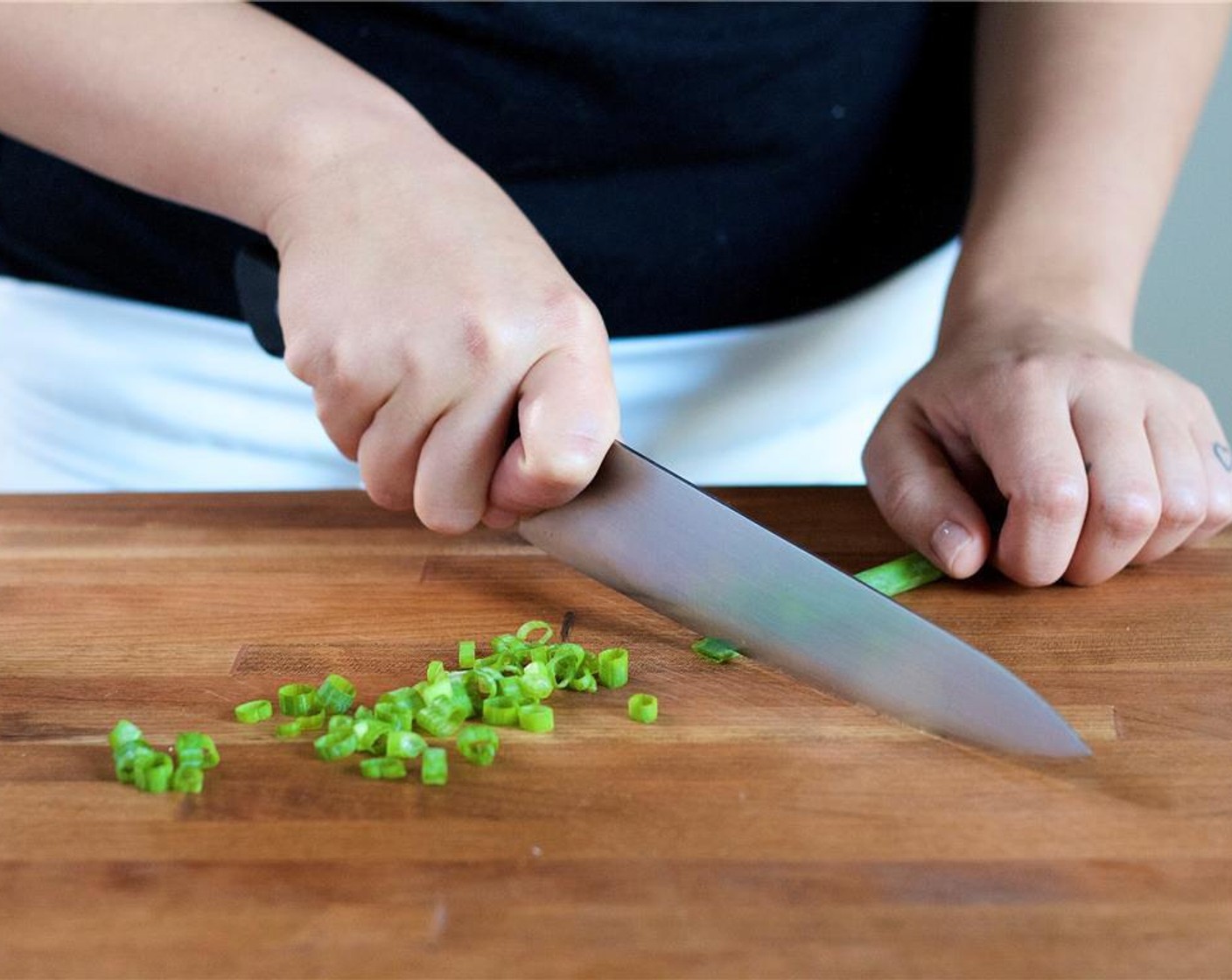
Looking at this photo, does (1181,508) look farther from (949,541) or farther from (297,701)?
(297,701)

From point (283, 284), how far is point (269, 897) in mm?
442

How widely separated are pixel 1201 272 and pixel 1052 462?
1794mm

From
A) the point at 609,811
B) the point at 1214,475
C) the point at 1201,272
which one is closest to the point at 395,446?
the point at 609,811

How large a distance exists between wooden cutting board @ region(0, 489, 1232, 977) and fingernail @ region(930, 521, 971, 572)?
0.03 metres

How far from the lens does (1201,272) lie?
248cm

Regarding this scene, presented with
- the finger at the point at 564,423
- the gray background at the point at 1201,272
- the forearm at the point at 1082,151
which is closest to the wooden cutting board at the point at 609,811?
the finger at the point at 564,423

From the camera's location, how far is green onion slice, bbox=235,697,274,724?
78 centimetres

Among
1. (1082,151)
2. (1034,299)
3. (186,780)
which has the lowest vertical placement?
(186,780)

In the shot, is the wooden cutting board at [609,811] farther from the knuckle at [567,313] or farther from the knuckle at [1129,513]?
the knuckle at [567,313]

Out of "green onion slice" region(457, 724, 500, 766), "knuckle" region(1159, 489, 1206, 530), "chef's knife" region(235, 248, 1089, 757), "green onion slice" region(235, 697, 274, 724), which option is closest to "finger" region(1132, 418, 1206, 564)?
"knuckle" region(1159, 489, 1206, 530)

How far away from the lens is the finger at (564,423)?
83 cm

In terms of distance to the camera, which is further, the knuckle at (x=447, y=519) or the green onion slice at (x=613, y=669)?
the knuckle at (x=447, y=519)

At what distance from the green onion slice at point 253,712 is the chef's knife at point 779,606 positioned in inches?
8.9

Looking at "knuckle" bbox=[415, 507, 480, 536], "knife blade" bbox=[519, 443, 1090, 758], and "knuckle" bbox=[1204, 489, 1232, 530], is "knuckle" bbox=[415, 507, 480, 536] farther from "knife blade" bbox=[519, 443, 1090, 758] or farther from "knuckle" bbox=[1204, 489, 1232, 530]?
"knuckle" bbox=[1204, 489, 1232, 530]
